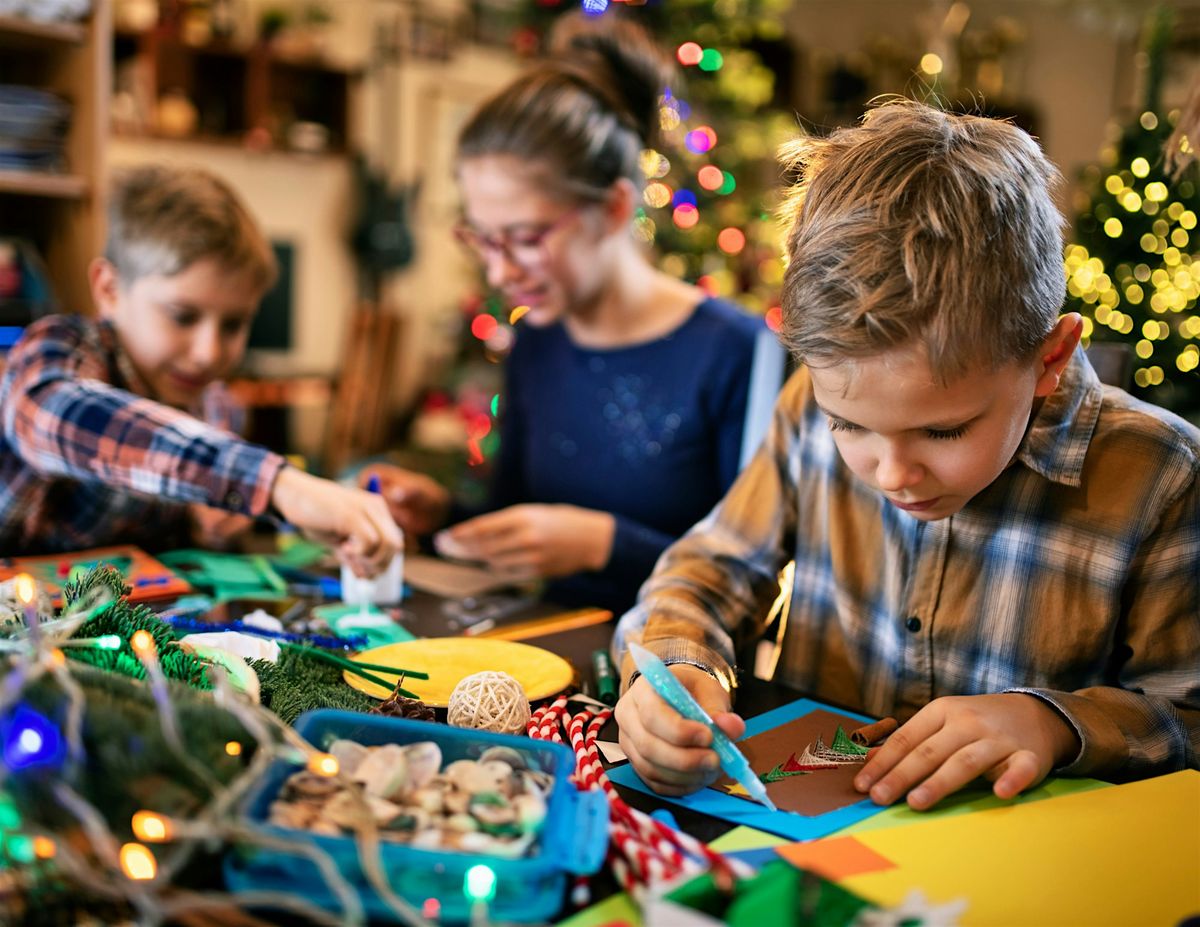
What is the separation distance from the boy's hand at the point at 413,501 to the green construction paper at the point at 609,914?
107cm

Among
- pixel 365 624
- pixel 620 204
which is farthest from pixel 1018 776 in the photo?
pixel 620 204

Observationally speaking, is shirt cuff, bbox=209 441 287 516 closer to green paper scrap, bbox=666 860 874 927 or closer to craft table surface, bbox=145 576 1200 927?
craft table surface, bbox=145 576 1200 927

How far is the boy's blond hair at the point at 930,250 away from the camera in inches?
31.8

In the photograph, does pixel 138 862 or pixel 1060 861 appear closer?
pixel 138 862

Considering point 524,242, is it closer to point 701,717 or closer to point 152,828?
point 701,717

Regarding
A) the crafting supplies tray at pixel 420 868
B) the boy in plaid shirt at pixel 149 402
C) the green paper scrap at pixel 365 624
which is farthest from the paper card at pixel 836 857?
the boy in plaid shirt at pixel 149 402

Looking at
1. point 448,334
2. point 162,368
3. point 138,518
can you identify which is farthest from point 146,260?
point 448,334

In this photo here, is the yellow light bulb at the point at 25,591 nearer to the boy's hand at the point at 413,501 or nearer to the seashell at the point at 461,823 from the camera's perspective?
the seashell at the point at 461,823

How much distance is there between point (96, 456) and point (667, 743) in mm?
875

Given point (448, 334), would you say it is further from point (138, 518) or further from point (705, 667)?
point (705, 667)

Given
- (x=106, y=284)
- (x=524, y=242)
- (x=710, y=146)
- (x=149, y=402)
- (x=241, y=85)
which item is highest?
(x=241, y=85)

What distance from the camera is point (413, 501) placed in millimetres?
1642

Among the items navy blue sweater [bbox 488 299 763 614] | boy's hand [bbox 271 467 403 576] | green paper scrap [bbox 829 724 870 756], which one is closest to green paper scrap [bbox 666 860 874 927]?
green paper scrap [bbox 829 724 870 756]

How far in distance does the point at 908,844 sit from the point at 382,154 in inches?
204
